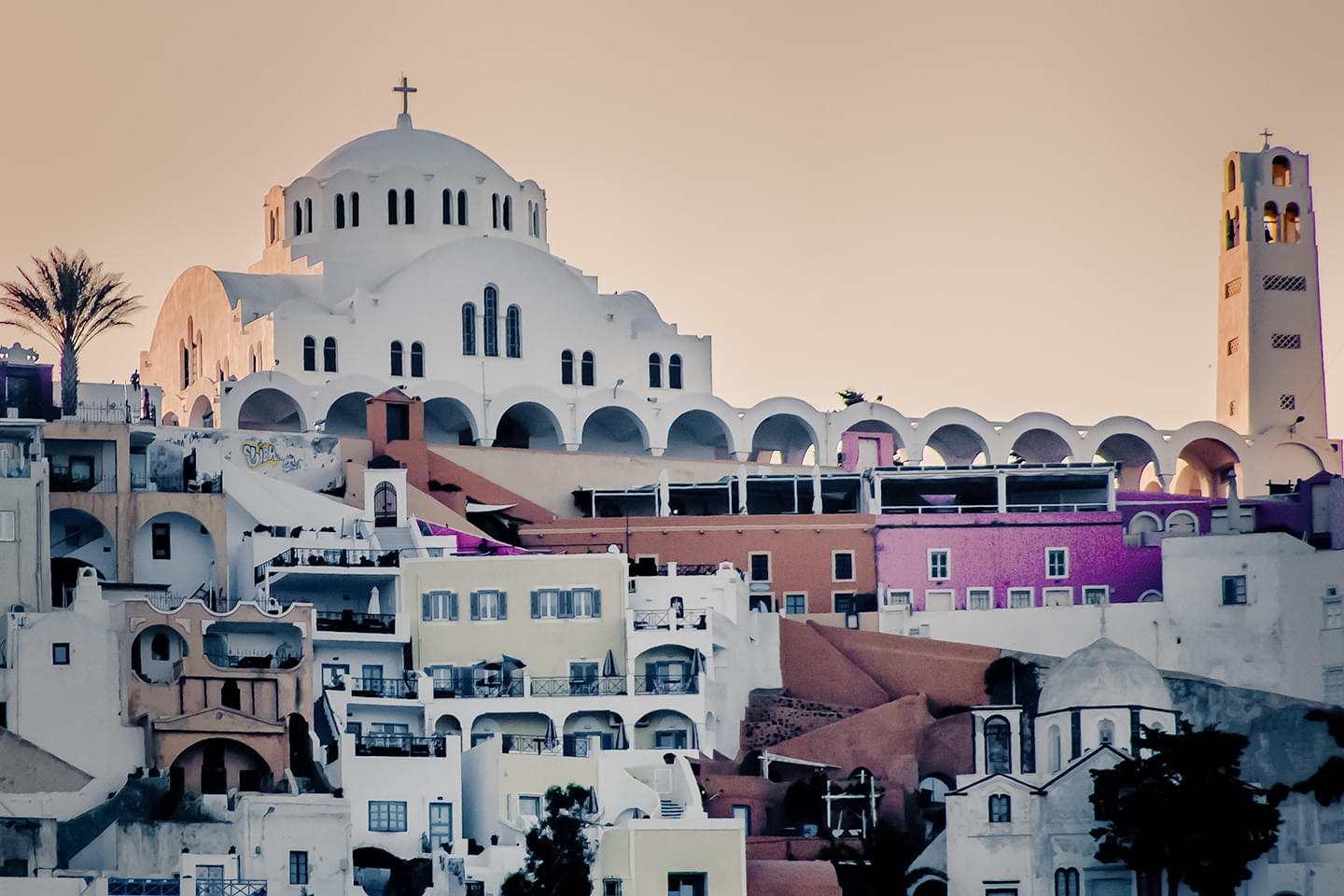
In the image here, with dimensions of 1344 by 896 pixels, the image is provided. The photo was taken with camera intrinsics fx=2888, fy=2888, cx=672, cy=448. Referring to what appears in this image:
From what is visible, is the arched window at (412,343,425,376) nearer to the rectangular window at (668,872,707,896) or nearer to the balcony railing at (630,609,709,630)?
the balcony railing at (630,609,709,630)

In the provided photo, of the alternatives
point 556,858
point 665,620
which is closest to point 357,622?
point 665,620

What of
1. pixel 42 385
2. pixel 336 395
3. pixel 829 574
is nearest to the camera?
pixel 42 385

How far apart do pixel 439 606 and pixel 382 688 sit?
2.28m

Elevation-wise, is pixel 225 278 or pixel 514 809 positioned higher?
pixel 225 278

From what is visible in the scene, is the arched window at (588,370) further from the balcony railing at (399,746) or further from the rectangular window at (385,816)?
the rectangular window at (385,816)

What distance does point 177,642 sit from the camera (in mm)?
51500

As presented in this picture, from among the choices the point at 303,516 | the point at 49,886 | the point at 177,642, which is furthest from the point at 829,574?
the point at 49,886

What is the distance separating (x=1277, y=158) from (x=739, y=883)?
120 feet

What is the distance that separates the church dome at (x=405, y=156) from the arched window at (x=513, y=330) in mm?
4601

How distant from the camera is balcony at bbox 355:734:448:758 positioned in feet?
163

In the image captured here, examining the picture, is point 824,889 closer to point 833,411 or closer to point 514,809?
point 514,809

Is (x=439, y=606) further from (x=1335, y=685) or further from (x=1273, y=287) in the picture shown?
(x=1273, y=287)

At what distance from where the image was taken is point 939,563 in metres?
62.0

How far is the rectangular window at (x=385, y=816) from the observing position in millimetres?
49156
